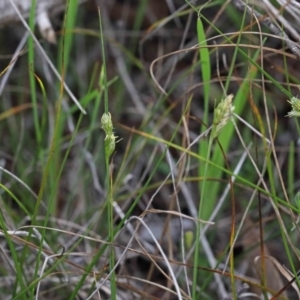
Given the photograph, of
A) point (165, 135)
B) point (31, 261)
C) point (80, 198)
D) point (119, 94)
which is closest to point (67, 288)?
point (31, 261)

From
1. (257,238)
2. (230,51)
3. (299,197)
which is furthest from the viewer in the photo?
(230,51)

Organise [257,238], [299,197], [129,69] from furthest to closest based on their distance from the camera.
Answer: [129,69], [257,238], [299,197]

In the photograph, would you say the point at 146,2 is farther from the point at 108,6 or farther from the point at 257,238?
the point at 257,238

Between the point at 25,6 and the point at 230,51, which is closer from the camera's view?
the point at 25,6

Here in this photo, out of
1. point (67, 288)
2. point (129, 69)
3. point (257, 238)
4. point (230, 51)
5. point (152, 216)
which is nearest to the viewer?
point (67, 288)

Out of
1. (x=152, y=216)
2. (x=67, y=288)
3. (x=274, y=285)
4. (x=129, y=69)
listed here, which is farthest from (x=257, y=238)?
(x=129, y=69)

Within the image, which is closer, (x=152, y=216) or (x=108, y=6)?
(x=152, y=216)

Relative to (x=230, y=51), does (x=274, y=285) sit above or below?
below

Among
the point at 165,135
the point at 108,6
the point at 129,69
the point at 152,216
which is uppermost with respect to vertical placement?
the point at 108,6

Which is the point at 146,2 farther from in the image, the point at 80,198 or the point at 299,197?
the point at 299,197
